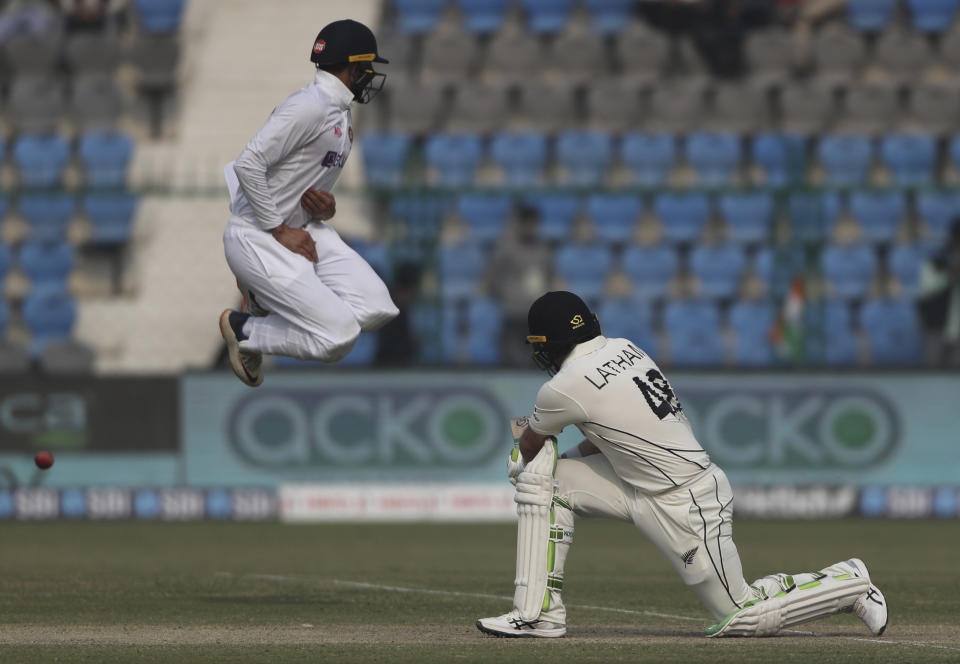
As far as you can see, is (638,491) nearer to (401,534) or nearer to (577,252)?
(401,534)

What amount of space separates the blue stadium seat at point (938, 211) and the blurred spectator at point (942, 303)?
4.27 ft

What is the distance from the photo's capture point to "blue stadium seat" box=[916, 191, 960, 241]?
743 inches

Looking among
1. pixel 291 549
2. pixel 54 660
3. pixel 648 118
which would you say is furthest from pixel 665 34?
pixel 54 660

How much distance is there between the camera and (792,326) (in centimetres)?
1728

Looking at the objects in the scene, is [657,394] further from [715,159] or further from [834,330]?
[715,159]

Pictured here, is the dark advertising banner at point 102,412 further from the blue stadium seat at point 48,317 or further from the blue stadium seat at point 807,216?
the blue stadium seat at point 807,216

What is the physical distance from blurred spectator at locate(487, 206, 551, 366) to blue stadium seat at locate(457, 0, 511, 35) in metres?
4.25

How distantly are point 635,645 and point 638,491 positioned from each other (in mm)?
704

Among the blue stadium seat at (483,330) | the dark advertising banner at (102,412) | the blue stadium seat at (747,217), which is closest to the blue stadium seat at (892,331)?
the blue stadium seat at (747,217)

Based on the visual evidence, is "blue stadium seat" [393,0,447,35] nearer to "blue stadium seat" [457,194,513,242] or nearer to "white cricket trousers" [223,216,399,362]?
"blue stadium seat" [457,194,513,242]

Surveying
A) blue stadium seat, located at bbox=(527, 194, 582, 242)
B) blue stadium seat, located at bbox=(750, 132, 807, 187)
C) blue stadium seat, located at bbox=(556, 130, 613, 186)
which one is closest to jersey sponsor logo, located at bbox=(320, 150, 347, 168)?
blue stadium seat, located at bbox=(527, 194, 582, 242)

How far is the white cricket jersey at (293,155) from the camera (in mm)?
7992

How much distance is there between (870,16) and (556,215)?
609 cm

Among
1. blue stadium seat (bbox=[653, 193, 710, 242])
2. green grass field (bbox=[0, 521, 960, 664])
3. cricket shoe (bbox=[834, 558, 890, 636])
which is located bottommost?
green grass field (bbox=[0, 521, 960, 664])
